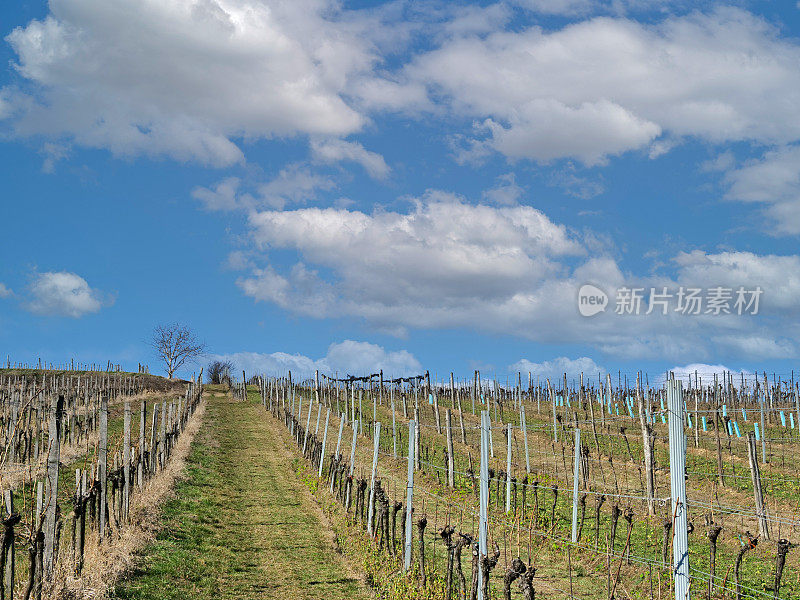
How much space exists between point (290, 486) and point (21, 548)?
7.97m

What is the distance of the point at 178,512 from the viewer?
12.6m

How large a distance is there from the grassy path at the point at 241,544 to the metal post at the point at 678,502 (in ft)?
15.6

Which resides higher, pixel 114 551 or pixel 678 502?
pixel 678 502

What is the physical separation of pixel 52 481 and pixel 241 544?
500cm

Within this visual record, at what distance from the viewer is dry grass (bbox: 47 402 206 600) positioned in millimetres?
7508

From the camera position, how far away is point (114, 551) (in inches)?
365

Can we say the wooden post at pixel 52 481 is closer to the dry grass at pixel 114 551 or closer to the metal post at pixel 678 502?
the dry grass at pixel 114 551

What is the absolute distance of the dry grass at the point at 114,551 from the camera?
7.51m

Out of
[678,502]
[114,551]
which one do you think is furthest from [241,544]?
[678,502]

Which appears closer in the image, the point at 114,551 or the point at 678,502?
the point at 678,502

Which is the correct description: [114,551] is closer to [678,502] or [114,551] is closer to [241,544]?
[241,544]

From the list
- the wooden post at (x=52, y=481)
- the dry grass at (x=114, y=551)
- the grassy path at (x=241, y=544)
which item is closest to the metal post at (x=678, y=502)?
the grassy path at (x=241, y=544)

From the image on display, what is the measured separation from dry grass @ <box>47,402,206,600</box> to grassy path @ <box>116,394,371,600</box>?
21cm

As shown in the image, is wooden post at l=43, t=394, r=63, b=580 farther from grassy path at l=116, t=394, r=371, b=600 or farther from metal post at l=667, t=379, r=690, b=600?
metal post at l=667, t=379, r=690, b=600
